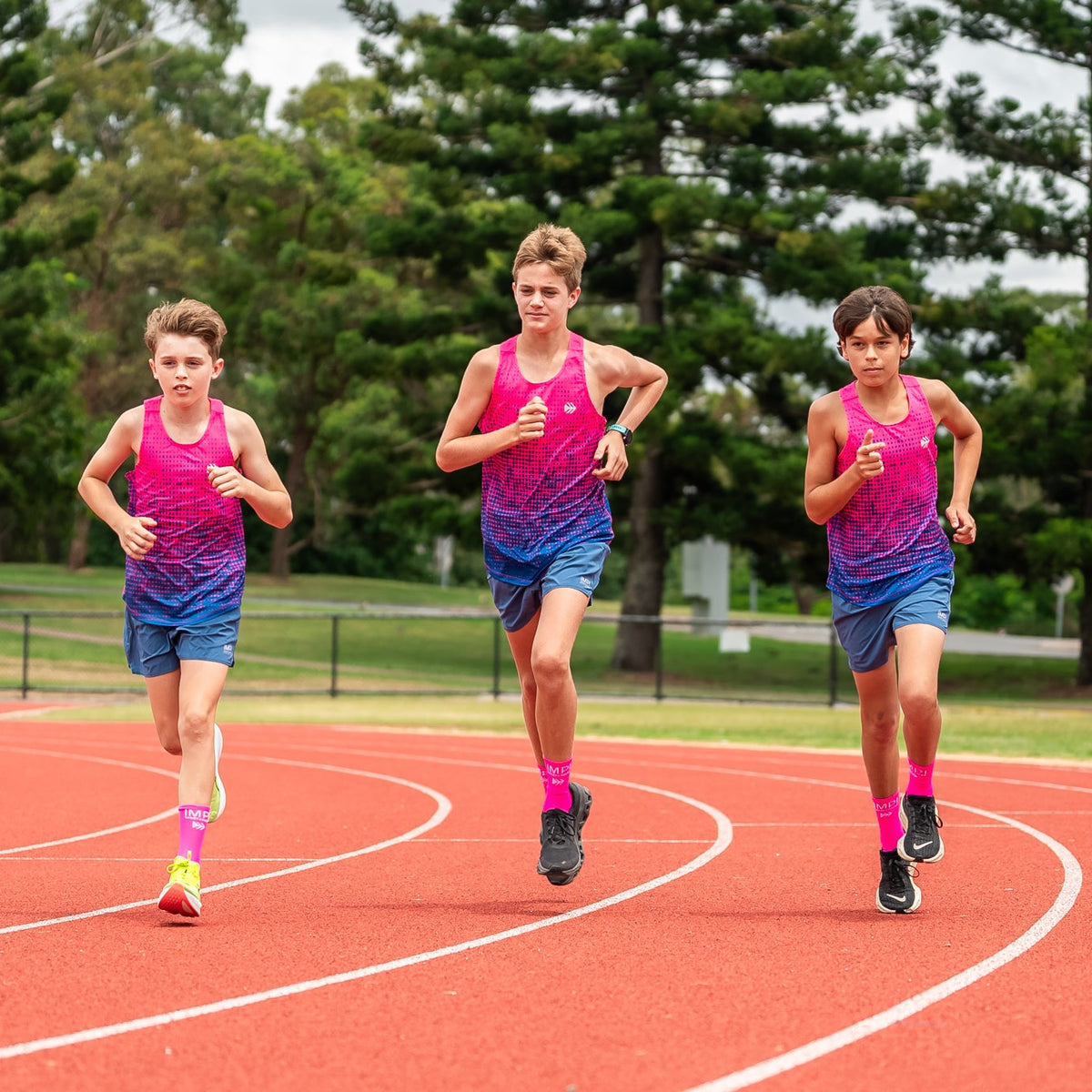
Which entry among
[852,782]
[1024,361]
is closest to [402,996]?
[852,782]

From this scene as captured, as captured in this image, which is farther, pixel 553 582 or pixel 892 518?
pixel 553 582

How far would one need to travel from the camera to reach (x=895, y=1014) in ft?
15.5

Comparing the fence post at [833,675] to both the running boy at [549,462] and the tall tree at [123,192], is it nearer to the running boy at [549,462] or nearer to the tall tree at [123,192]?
the running boy at [549,462]

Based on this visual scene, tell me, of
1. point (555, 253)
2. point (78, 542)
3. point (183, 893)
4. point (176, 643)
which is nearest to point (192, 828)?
point (183, 893)

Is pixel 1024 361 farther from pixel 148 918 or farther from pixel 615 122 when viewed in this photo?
pixel 148 918

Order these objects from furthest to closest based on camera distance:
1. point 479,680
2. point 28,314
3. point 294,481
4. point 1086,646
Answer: point 294,481
point 28,314
point 1086,646
point 479,680

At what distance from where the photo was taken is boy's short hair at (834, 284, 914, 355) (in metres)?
6.55

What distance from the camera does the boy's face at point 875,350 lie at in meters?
6.56

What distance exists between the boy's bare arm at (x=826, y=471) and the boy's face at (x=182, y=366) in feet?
7.98

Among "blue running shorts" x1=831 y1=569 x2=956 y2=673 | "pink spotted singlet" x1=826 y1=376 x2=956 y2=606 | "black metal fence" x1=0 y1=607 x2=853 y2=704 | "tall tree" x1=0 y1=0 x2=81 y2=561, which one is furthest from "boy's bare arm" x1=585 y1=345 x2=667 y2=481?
"tall tree" x1=0 y1=0 x2=81 y2=561

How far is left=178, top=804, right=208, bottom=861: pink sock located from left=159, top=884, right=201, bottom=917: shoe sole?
0.23 meters

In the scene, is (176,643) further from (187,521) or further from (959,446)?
(959,446)

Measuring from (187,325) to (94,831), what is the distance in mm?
4048

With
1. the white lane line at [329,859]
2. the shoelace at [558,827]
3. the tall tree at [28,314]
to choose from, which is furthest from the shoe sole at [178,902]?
the tall tree at [28,314]
